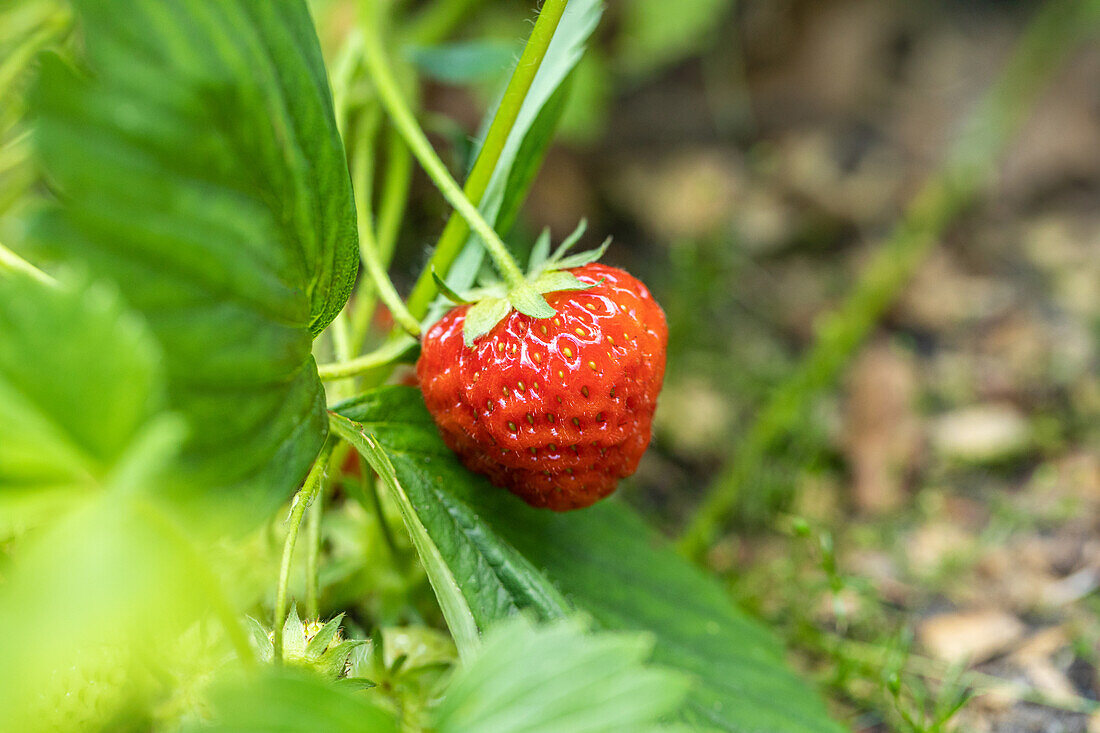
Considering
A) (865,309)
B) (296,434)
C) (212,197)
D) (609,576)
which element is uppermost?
(212,197)

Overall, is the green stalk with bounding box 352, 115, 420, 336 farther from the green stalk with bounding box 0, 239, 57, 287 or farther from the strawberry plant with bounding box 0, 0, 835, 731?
the green stalk with bounding box 0, 239, 57, 287

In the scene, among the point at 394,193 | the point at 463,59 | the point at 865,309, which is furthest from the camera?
the point at 865,309

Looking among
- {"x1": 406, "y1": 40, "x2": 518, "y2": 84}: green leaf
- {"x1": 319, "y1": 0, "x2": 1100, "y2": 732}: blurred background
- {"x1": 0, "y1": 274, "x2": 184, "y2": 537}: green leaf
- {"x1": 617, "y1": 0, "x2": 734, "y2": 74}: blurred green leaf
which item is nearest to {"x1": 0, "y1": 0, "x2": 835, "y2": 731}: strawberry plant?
{"x1": 0, "y1": 274, "x2": 184, "y2": 537}: green leaf

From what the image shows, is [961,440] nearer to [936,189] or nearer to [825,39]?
[936,189]

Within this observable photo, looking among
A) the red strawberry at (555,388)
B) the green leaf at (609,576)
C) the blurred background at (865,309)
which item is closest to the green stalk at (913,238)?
the blurred background at (865,309)

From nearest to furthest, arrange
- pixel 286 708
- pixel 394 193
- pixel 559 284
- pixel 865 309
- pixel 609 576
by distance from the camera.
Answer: pixel 286 708, pixel 559 284, pixel 609 576, pixel 394 193, pixel 865 309

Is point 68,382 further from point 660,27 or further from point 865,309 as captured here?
point 660,27

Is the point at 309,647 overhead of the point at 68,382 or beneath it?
beneath

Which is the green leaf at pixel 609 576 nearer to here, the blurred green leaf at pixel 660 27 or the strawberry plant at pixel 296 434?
the strawberry plant at pixel 296 434

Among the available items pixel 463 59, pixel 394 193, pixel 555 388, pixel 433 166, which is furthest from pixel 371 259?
pixel 463 59
